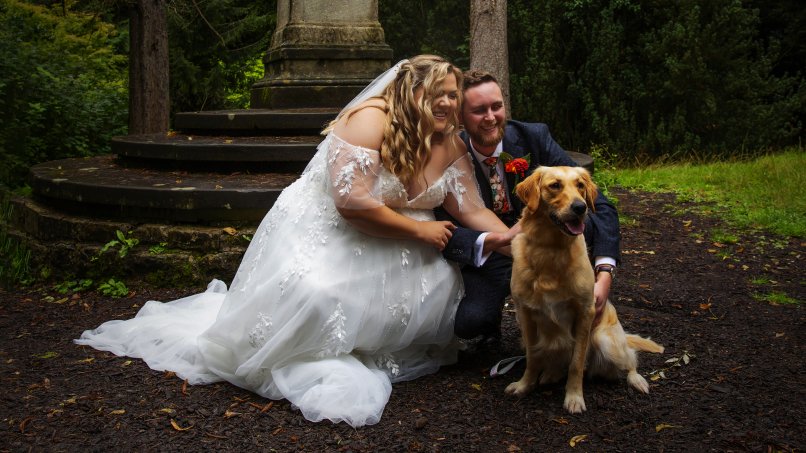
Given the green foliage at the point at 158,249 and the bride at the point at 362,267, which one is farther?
the green foliage at the point at 158,249

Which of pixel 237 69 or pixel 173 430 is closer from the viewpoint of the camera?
pixel 173 430

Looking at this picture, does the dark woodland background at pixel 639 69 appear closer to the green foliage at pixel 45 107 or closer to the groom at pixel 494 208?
the green foliage at pixel 45 107

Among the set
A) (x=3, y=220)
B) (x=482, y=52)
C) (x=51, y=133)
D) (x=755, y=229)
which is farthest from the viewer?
(x=482, y=52)

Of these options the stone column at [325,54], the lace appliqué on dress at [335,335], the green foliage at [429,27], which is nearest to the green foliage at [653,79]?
the green foliage at [429,27]

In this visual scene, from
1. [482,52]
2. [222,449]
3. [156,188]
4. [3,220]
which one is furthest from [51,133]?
[222,449]

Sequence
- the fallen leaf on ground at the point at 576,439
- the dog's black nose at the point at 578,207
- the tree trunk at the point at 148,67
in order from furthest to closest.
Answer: the tree trunk at the point at 148,67 → the fallen leaf on ground at the point at 576,439 → the dog's black nose at the point at 578,207

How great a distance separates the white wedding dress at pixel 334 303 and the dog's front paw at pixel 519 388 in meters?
0.49

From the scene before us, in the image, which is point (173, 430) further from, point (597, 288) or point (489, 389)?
point (597, 288)

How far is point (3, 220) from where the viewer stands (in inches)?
275

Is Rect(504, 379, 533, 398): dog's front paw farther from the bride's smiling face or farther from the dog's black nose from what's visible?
the bride's smiling face

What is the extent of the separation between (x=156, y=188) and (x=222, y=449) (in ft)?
9.99

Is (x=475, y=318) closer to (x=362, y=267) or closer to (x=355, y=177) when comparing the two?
(x=362, y=267)

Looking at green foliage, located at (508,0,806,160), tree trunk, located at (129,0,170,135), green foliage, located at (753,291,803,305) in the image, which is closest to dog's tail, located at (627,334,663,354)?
green foliage, located at (753,291,803,305)

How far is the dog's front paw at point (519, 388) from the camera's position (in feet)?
12.1
